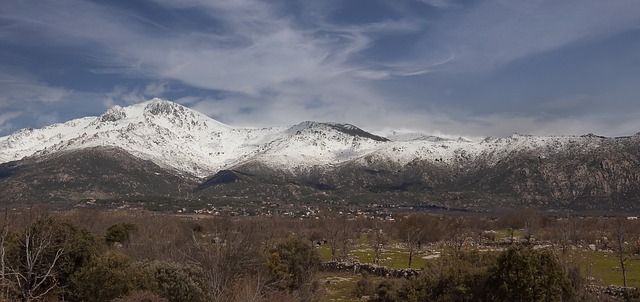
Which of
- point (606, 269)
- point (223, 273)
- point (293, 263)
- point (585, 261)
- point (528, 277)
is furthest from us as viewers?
point (585, 261)

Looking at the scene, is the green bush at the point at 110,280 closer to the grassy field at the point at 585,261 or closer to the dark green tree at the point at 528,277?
the dark green tree at the point at 528,277

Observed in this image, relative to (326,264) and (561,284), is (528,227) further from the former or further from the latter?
(561,284)

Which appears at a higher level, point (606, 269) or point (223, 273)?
point (606, 269)

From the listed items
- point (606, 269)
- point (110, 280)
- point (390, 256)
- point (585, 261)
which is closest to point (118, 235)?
point (390, 256)

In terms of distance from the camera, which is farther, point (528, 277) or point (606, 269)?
point (606, 269)

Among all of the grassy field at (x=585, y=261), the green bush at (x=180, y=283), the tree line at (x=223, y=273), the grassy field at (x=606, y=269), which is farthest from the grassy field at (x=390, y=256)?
Result: the green bush at (x=180, y=283)

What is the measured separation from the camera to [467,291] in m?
32.4

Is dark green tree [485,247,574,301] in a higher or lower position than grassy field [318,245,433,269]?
higher

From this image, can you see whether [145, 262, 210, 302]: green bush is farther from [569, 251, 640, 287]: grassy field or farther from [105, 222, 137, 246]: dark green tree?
[105, 222, 137, 246]: dark green tree

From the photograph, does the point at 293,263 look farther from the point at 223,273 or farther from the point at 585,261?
the point at 585,261

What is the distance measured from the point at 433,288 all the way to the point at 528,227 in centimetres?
5973

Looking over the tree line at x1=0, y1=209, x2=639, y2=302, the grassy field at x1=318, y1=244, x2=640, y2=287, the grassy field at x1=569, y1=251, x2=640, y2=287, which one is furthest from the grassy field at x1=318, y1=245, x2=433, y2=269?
the tree line at x1=0, y1=209, x2=639, y2=302

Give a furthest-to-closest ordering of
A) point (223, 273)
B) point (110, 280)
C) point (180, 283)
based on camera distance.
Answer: point (223, 273) → point (110, 280) → point (180, 283)

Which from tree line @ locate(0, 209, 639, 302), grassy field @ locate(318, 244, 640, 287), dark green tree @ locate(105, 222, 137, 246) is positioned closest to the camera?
tree line @ locate(0, 209, 639, 302)
